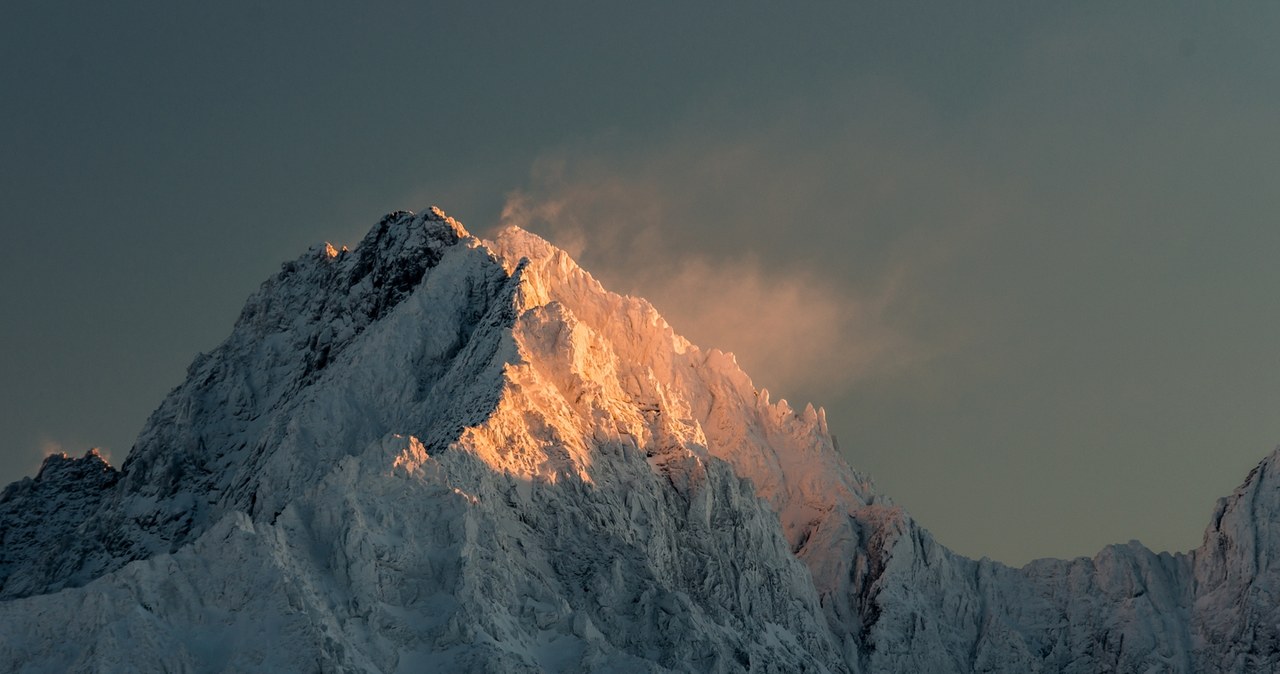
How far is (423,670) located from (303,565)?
13266 mm

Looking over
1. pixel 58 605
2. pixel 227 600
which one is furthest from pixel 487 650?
pixel 58 605

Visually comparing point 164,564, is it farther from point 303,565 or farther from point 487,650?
point 487,650

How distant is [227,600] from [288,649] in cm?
925

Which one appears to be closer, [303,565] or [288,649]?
[288,649]

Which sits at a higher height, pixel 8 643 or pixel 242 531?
pixel 242 531

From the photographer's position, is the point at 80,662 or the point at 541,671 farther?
the point at 541,671

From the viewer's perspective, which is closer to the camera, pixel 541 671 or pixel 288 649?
pixel 288 649

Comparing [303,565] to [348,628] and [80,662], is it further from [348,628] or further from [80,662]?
[80,662]

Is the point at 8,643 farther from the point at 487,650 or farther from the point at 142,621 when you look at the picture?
the point at 487,650

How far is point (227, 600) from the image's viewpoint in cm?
19425

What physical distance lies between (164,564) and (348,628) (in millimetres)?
15455

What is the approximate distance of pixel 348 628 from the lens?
640 ft

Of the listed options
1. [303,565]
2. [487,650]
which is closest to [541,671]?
[487,650]

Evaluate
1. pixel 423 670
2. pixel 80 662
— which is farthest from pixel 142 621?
pixel 423 670
